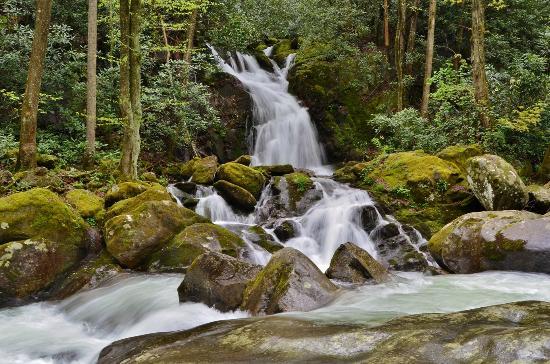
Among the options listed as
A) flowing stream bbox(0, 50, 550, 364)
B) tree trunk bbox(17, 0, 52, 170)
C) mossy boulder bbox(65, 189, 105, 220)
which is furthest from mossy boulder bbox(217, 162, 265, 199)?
tree trunk bbox(17, 0, 52, 170)

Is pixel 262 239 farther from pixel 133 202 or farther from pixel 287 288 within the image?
pixel 287 288

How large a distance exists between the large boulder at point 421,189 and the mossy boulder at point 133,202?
5.72m

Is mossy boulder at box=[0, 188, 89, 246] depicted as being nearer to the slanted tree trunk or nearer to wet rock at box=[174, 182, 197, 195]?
the slanted tree trunk

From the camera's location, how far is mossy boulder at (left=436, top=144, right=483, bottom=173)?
13.0m

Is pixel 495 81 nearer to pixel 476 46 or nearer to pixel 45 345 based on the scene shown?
pixel 476 46

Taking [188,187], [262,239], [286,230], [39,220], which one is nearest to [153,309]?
[39,220]

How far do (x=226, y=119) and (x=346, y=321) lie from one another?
15.0 metres

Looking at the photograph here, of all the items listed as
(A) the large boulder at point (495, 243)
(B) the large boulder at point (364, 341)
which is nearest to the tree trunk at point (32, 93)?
(B) the large boulder at point (364, 341)

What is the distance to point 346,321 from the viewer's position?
16.3ft

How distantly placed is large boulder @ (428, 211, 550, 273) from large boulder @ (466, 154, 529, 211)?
1451mm

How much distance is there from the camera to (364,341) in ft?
13.0

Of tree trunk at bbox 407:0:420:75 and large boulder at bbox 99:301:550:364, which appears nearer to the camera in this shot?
large boulder at bbox 99:301:550:364

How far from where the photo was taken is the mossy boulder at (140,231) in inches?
333

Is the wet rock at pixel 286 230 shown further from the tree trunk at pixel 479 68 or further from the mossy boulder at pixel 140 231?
the tree trunk at pixel 479 68
